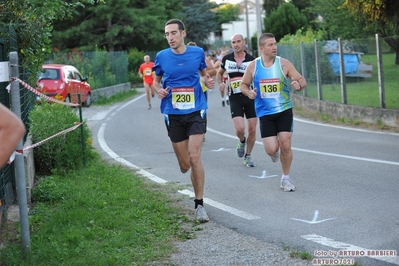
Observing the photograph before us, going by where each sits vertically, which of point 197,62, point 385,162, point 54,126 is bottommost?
point 385,162

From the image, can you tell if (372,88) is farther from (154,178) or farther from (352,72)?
(154,178)

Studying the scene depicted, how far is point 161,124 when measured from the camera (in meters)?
20.2

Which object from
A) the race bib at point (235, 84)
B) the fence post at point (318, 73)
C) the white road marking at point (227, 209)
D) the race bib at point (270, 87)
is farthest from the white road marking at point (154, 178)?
the fence post at point (318, 73)

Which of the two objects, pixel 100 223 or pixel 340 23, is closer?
pixel 100 223

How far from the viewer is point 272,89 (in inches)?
366

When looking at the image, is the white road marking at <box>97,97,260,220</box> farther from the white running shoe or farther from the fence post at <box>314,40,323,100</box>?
the fence post at <box>314,40,323,100</box>

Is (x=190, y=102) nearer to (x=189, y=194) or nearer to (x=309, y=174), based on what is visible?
(x=189, y=194)

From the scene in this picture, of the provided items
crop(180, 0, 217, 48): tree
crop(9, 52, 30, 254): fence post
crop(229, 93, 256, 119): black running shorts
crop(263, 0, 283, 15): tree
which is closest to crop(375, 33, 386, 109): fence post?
crop(229, 93, 256, 119): black running shorts

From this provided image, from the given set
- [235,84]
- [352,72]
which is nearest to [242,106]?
[235,84]

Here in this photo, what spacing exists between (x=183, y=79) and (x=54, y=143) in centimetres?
345

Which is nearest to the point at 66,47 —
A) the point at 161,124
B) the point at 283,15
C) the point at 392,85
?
the point at 283,15

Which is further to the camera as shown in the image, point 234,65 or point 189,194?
point 234,65

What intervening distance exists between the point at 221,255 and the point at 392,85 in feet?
37.1

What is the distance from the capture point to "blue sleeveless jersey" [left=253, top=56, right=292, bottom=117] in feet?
30.5
